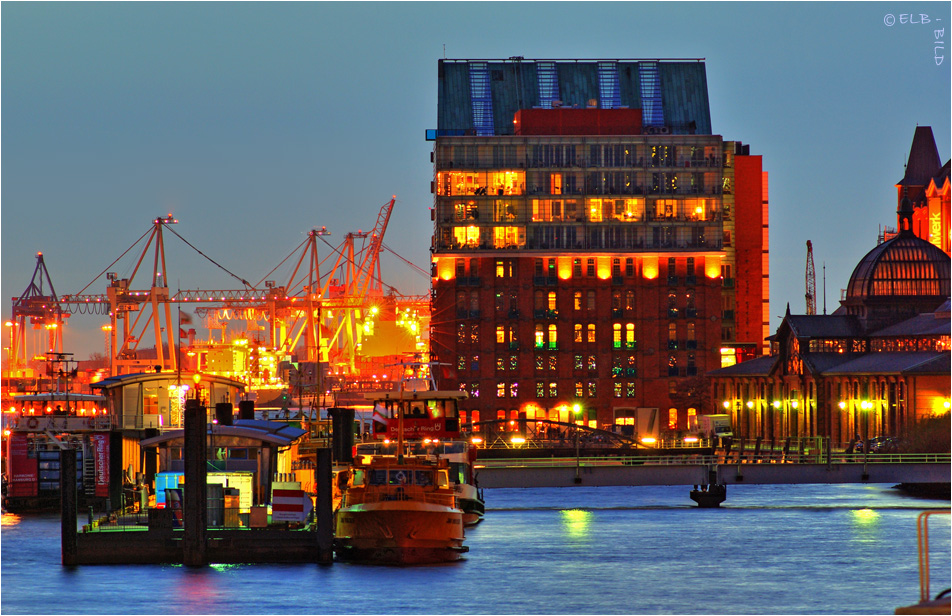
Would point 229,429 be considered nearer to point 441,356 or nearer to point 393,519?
point 393,519

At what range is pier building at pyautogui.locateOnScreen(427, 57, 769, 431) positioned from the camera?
172250 millimetres

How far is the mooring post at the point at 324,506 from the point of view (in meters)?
60.1

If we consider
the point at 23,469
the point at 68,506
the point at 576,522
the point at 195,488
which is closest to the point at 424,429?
the point at 576,522

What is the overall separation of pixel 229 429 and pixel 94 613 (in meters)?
15.5

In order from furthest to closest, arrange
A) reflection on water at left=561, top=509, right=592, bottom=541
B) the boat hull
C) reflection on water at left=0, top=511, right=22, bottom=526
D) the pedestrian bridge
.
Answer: the pedestrian bridge < reflection on water at left=0, top=511, right=22, bottom=526 < reflection on water at left=561, top=509, right=592, bottom=541 < the boat hull

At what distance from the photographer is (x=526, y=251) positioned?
172m

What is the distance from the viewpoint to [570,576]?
6575 centimetres

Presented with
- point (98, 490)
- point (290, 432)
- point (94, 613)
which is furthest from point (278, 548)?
point (98, 490)

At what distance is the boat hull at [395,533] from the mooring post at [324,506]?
8.36ft

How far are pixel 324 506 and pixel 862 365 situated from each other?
3579 inches

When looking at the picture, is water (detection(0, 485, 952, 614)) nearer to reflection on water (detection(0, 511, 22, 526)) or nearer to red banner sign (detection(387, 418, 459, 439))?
reflection on water (detection(0, 511, 22, 526))

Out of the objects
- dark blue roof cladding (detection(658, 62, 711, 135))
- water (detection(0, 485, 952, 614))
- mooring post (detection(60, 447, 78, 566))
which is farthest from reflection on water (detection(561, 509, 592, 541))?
dark blue roof cladding (detection(658, 62, 711, 135))

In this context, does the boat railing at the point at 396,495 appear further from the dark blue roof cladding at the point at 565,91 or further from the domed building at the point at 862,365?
the dark blue roof cladding at the point at 565,91

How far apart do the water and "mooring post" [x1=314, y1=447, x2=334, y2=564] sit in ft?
2.13
